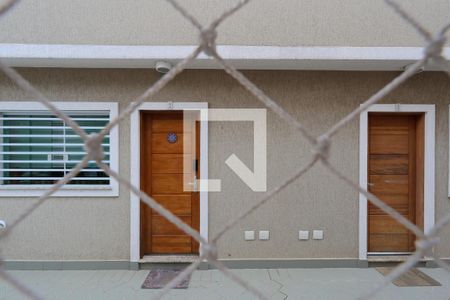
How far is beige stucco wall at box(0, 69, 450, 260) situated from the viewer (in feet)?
12.1

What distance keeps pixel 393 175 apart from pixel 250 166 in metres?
2.27

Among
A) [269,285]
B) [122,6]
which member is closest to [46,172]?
[122,6]

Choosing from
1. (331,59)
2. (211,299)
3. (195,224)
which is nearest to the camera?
(211,299)

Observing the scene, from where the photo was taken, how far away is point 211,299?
3066 mm

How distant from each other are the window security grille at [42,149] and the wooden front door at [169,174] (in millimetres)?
631

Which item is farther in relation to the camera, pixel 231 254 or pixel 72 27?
pixel 231 254

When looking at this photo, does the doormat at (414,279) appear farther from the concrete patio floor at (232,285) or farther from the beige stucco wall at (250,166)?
the beige stucco wall at (250,166)

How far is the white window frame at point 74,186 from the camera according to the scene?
362 centimetres

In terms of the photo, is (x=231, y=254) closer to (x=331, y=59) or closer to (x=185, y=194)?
(x=185, y=194)

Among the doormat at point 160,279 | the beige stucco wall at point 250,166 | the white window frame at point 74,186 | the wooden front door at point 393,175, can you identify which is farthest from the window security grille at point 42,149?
the wooden front door at point 393,175

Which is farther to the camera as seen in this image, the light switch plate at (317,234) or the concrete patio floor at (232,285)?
the light switch plate at (317,234)

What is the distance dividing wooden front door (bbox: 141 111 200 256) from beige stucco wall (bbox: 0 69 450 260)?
0.31 meters

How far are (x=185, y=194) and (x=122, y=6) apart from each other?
9.02 feet

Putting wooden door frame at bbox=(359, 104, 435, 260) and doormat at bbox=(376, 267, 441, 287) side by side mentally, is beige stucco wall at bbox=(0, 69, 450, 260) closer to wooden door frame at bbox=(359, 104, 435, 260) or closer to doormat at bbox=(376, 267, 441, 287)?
wooden door frame at bbox=(359, 104, 435, 260)
